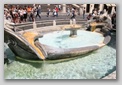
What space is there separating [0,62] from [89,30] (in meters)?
1.07

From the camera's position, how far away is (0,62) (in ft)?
8.43

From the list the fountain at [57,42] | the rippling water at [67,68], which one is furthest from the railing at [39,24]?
the rippling water at [67,68]

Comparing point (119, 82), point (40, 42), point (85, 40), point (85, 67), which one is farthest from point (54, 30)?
point (119, 82)

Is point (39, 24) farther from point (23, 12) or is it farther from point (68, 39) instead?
point (68, 39)

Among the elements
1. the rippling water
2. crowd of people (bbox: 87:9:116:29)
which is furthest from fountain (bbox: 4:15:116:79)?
crowd of people (bbox: 87:9:116:29)

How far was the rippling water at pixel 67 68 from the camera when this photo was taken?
2561 mm

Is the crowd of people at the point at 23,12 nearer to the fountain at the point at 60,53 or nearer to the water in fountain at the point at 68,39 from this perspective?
the fountain at the point at 60,53

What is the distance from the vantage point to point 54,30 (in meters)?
2.63

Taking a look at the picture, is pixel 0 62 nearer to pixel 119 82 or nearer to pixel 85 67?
pixel 85 67

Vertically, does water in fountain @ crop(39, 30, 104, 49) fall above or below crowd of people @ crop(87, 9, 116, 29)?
below

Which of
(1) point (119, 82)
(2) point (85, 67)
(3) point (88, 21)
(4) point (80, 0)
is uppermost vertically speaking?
(4) point (80, 0)

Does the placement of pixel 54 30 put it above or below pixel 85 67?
above

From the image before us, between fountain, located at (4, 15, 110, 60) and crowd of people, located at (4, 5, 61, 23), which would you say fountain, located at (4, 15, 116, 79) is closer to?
fountain, located at (4, 15, 110, 60)

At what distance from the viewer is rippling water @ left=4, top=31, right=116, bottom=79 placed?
8.40ft
